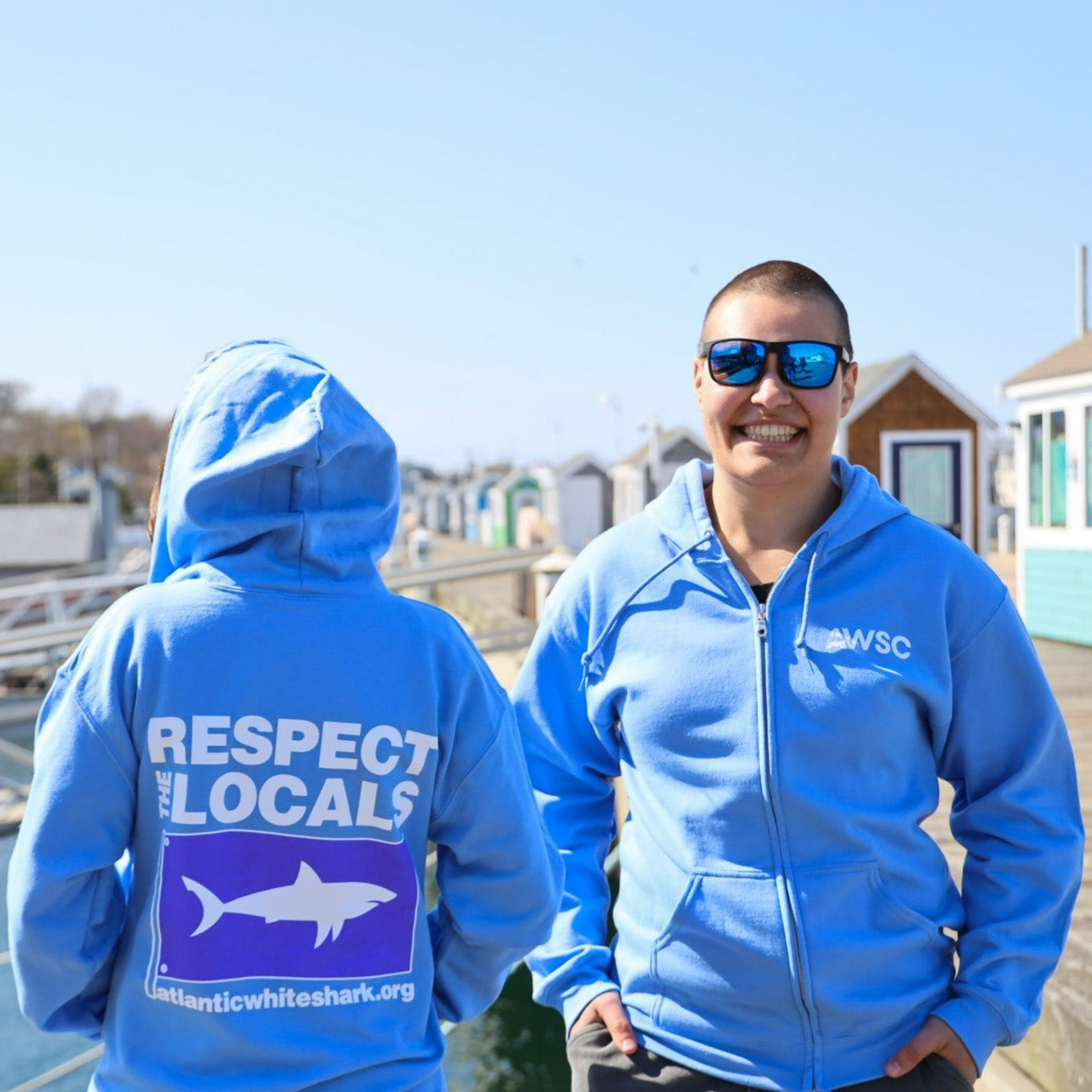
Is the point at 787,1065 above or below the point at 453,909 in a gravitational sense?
below

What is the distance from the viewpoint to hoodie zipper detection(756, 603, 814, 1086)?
1.88 meters

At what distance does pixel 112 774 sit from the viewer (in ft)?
4.99

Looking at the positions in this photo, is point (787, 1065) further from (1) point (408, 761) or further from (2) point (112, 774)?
(2) point (112, 774)

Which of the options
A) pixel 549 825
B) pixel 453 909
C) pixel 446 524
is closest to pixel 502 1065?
pixel 549 825

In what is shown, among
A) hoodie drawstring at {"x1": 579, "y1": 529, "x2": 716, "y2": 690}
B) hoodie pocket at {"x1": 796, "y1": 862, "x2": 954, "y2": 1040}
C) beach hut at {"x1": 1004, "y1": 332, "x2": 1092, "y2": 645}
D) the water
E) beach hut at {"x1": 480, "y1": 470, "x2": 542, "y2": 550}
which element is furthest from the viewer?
beach hut at {"x1": 480, "y1": 470, "x2": 542, "y2": 550}

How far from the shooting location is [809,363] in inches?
82.0

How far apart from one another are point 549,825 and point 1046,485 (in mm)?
10843

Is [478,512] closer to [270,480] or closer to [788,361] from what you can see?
[788,361]

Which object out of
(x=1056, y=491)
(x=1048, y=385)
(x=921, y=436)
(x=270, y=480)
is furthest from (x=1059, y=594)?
(x=270, y=480)

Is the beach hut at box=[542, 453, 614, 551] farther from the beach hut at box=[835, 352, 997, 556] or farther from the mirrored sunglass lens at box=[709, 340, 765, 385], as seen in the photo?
the mirrored sunglass lens at box=[709, 340, 765, 385]

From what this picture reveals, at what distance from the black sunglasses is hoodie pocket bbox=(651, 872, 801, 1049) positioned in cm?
79

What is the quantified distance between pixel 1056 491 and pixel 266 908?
11536 mm

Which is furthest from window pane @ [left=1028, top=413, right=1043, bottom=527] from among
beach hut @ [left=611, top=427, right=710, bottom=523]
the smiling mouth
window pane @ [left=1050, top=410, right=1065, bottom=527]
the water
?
beach hut @ [left=611, top=427, right=710, bottom=523]

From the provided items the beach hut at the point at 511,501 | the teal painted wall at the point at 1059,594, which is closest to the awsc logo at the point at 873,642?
the teal painted wall at the point at 1059,594
